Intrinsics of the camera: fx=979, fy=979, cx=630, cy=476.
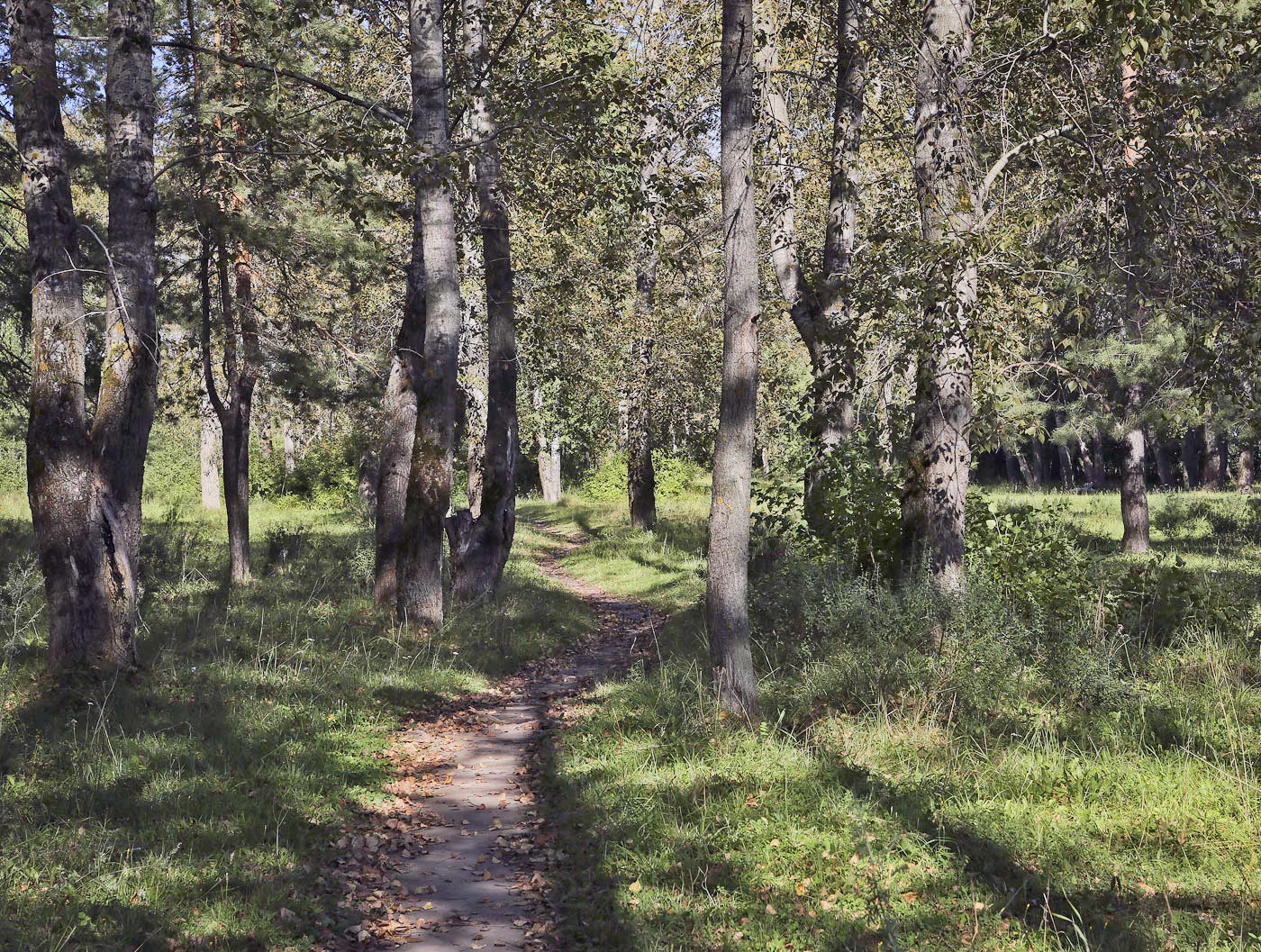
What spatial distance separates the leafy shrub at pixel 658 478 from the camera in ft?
135

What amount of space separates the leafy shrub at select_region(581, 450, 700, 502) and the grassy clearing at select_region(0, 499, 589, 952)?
2686 centimetres

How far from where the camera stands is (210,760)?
281 inches

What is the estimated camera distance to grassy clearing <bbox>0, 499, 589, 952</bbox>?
199 inches

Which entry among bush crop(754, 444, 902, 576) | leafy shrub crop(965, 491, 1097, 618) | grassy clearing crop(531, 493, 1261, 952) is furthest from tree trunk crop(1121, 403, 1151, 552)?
grassy clearing crop(531, 493, 1261, 952)

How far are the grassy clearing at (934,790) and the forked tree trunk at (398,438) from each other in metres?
5.24

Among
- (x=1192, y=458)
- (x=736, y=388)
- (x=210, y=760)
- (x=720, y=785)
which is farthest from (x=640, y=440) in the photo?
(x=1192, y=458)

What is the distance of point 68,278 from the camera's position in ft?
28.2

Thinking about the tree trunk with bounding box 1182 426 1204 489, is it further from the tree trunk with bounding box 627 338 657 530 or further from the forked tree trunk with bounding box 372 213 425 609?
the forked tree trunk with bounding box 372 213 425 609

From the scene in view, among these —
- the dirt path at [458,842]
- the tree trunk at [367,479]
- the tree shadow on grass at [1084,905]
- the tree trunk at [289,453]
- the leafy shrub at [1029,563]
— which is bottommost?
the dirt path at [458,842]

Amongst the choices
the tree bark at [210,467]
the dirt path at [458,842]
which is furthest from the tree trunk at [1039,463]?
the dirt path at [458,842]

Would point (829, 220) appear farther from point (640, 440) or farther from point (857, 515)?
point (640, 440)

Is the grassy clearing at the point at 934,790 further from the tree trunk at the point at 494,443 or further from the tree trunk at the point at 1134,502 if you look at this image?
the tree trunk at the point at 1134,502

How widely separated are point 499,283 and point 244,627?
248 inches

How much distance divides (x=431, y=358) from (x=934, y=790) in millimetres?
8081
